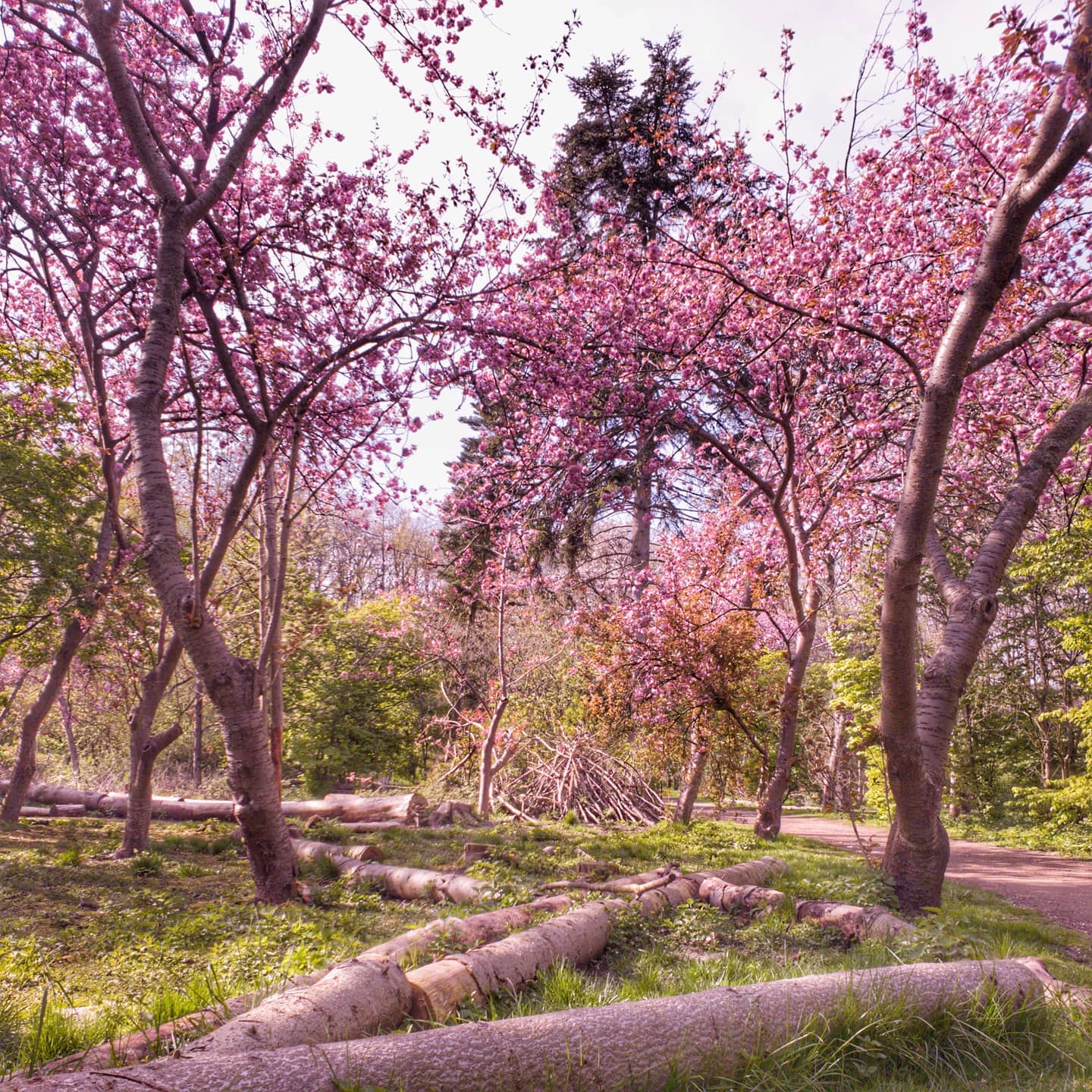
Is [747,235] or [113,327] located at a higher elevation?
[747,235]

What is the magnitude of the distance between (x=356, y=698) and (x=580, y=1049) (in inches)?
612

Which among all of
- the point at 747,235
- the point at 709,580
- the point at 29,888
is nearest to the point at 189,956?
the point at 29,888

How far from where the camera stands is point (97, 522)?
1025cm

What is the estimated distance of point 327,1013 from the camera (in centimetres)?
255

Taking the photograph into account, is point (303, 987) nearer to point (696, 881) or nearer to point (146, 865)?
point (696, 881)

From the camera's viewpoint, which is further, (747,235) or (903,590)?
(747,235)

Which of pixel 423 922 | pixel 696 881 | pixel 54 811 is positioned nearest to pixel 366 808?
pixel 54 811

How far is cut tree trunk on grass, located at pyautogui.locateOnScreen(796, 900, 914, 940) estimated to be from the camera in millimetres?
4590

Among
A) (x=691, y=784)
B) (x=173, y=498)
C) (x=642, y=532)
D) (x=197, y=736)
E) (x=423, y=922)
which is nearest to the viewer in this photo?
(x=423, y=922)

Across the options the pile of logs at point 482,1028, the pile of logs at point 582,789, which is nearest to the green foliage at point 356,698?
the pile of logs at point 582,789

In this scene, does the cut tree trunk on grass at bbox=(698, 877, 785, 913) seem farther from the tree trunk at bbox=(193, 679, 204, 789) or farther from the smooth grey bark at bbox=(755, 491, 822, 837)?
the tree trunk at bbox=(193, 679, 204, 789)

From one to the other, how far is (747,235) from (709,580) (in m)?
5.00

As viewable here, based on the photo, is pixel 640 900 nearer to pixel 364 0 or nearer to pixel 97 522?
pixel 364 0

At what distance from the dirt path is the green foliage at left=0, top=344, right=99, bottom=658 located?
9.78 m
